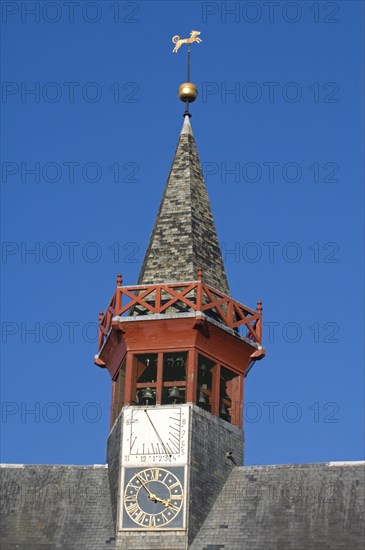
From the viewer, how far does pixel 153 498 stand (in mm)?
65375

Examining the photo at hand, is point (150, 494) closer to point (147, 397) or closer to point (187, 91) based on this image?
point (147, 397)

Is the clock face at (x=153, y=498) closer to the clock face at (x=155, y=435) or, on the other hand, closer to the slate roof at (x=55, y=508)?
the clock face at (x=155, y=435)

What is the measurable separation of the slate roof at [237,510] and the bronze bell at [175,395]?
10.9 feet

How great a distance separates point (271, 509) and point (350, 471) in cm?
332

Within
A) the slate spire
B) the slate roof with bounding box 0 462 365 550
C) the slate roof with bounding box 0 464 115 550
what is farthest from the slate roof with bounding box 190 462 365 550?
the slate spire

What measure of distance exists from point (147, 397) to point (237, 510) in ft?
18.0

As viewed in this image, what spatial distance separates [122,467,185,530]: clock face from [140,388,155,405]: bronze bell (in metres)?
3.03

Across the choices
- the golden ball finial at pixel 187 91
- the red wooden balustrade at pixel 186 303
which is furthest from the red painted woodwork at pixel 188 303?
the golden ball finial at pixel 187 91

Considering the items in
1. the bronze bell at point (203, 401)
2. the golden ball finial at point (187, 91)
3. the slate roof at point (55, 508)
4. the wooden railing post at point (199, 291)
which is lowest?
the slate roof at point (55, 508)

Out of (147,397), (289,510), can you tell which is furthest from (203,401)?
(289,510)

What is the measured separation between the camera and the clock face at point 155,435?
217ft

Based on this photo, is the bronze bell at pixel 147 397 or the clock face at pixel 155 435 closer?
the clock face at pixel 155 435

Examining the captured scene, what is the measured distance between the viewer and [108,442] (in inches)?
2726

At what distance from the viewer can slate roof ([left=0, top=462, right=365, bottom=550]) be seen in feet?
211
